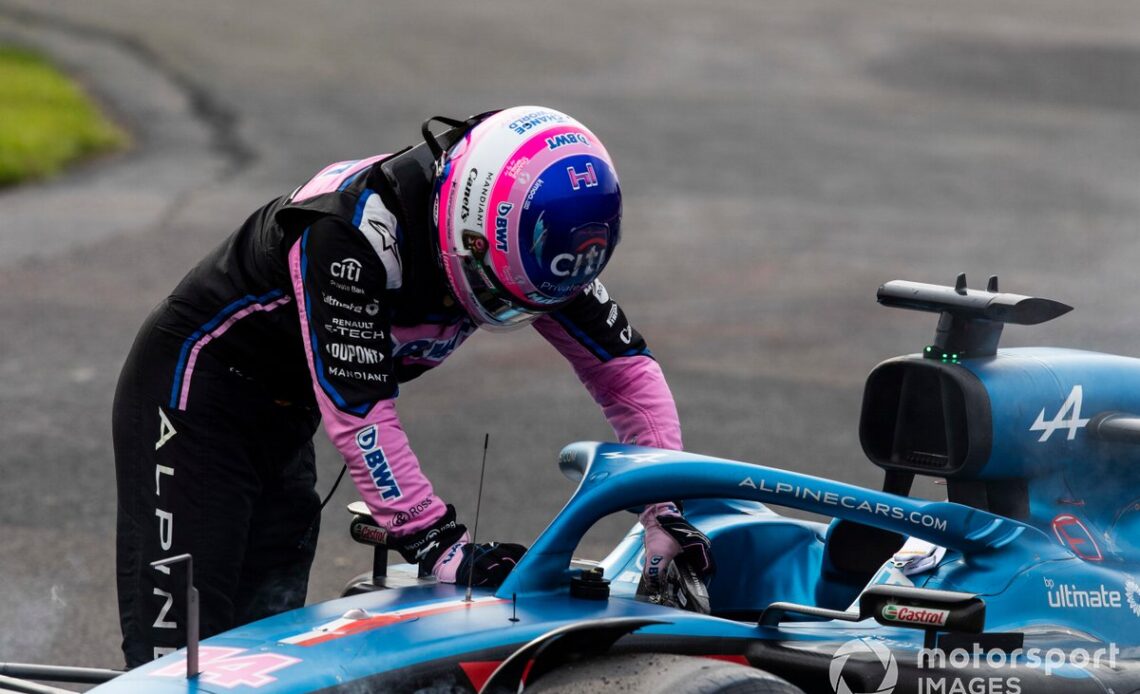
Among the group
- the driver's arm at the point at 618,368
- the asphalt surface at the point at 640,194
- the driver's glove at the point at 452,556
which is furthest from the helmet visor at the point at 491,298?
the asphalt surface at the point at 640,194

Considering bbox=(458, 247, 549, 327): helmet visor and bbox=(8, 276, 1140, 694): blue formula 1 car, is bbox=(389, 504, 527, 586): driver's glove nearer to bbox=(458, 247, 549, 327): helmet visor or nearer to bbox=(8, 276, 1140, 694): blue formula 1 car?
bbox=(8, 276, 1140, 694): blue formula 1 car

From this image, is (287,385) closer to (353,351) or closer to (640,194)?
(353,351)

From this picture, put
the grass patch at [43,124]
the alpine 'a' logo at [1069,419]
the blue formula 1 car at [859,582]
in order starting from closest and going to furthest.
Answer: the blue formula 1 car at [859,582] < the alpine 'a' logo at [1069,419] < the grass patch at [43,124]

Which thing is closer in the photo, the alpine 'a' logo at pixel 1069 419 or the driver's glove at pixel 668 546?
the driver's glove at pixel 668 546

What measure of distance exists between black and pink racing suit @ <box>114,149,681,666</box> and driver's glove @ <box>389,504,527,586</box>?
0.04 metres

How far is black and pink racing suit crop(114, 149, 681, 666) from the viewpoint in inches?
156

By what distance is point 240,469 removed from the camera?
440cm

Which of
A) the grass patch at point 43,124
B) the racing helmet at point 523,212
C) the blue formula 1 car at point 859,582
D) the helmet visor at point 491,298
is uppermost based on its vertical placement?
the grass patch at point 43,124

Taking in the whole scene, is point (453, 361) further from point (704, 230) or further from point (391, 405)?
point (391, 405)

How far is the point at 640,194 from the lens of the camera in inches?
609

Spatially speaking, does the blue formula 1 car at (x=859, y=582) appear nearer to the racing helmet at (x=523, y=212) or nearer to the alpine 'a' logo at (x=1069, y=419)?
the alpine 'a' logo at (x=1069, y=419)

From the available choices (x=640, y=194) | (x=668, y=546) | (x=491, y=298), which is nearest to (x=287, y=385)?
(x=491, y=298)

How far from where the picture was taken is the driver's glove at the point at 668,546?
13.6ft

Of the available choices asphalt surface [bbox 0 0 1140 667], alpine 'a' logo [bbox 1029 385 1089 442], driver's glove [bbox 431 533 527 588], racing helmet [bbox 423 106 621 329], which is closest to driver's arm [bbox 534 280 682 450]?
racing helmet [bbox 423 106 621 329]
